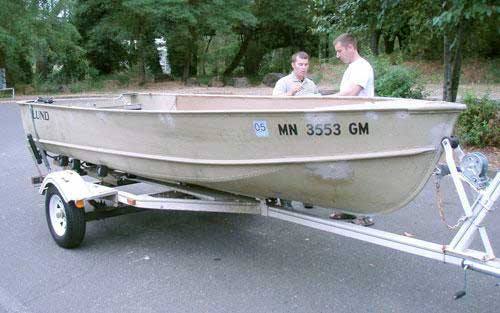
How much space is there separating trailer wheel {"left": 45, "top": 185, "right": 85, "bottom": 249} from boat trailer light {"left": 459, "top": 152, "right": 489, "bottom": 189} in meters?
3.23

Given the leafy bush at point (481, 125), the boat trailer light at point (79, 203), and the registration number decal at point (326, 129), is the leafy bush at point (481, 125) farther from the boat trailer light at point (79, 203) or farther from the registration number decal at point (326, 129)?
the boat trailer light at point (79, 203)

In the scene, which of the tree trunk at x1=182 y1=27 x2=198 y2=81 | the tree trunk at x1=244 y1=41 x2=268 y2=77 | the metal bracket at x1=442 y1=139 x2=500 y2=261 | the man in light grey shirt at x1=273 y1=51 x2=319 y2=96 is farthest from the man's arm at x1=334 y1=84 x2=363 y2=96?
the tree trunk at x1=244 y1=41 x2=268 y2=77

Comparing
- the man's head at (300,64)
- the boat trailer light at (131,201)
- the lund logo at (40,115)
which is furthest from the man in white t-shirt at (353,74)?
the lund logo at (40,115)

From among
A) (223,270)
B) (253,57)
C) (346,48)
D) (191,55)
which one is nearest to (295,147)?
(223,270)

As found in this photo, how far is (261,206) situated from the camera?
14.9 feet

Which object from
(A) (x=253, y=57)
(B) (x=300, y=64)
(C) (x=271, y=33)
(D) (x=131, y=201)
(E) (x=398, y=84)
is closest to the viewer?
(D) (x=131, y=201)

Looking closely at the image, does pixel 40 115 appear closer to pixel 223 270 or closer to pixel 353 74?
pixel 223 270

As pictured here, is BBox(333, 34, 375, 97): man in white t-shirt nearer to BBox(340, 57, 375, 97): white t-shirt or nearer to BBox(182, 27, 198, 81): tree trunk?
BBox(340, 57, 375, 97): white t-shirt

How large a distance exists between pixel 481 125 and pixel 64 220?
686cm

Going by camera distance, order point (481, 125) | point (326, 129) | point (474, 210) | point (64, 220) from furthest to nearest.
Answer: point (481, 125), point (64, 220), point (326, 129), point (474, 210)

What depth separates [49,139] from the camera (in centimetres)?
591

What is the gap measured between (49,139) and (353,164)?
3.55 metres

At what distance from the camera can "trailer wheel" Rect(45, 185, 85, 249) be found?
4938mm

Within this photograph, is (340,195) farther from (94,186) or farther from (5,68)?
(5,68)
